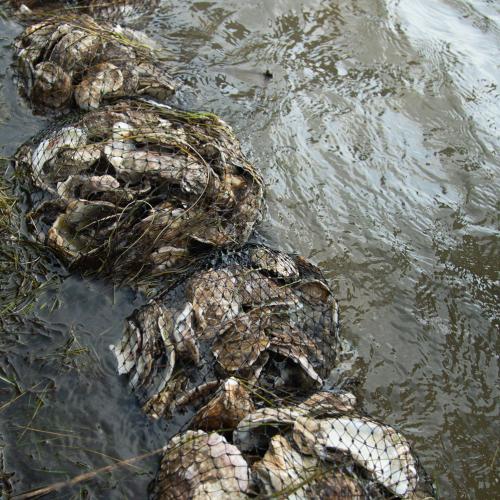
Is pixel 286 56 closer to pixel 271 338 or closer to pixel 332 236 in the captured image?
pixel 332 236

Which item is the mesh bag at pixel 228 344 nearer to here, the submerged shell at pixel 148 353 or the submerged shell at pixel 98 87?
the submerged shell at pixel 148 353

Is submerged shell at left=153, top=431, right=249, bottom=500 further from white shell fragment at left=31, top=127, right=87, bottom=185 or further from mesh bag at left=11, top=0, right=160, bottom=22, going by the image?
mesh bag at left=11, top=0, right=160, bottom=22

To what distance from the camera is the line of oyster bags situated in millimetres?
3203

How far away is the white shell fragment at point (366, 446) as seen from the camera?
10.5 ft

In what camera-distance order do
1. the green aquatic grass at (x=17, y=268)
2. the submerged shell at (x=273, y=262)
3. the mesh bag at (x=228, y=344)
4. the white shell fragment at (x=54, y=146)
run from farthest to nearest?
the white shell fragment at (x=54, y=146), the submerged shell at (x=273, y=262), the green aquatic grass at (x=17, y=268), the mesh bag at (x=228, y=344)

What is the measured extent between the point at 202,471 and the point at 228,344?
3.14ft

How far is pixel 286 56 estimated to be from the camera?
7.60 metres

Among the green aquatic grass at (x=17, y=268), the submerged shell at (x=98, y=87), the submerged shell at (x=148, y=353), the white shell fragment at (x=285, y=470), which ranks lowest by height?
the green aquatic grass at (x=17, y=268)

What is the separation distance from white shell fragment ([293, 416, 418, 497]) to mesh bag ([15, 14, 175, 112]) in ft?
13.7

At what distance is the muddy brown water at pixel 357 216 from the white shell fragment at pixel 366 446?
0.69m

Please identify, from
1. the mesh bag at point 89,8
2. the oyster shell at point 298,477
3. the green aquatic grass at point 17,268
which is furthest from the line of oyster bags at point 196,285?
the mesh bag at point 89,8

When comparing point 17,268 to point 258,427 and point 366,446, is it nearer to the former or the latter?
point 258,427

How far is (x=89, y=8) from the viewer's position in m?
7.40

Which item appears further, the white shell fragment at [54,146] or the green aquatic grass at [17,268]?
the white shell fragment at [54,146]
